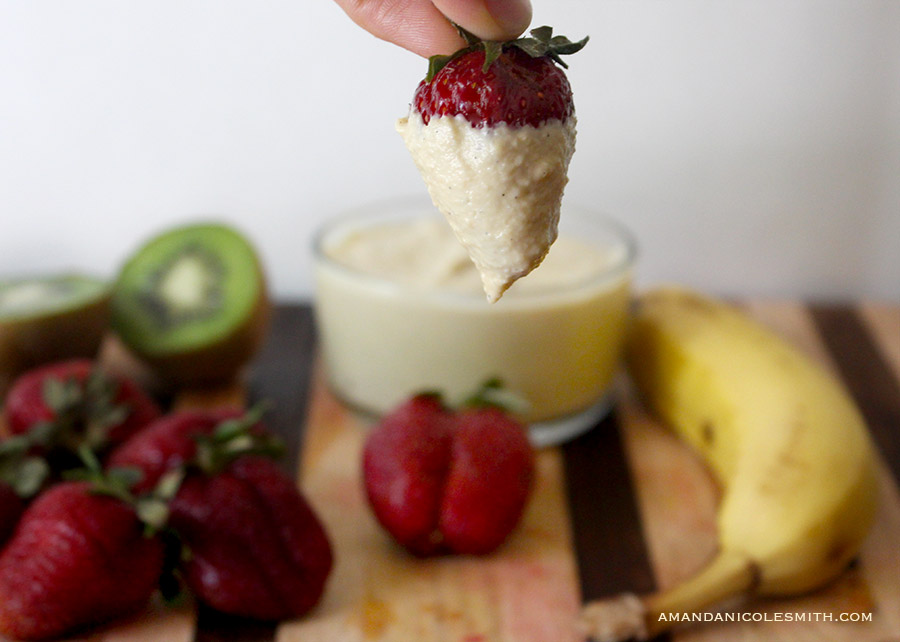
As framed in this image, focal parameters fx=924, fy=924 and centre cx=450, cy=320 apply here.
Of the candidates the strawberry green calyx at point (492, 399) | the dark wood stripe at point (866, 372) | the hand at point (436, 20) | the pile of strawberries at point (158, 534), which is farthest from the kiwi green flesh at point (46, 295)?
the dark wood stripe at point (866, 372)

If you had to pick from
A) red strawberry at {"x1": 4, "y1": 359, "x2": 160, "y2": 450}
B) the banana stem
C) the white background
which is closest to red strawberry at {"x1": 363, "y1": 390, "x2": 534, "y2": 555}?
the banana stem

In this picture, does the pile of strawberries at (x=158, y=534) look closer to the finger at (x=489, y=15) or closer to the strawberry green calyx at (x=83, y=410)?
the strawberry green calyx at (x=83, y=410)

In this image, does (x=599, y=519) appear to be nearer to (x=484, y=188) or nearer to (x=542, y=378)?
(x=542, y=378)

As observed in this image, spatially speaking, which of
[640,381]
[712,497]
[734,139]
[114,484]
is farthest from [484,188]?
[734,139]

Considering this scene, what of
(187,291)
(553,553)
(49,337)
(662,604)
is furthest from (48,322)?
(662,604)

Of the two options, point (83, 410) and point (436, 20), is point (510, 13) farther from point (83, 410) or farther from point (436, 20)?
point (83, 410)

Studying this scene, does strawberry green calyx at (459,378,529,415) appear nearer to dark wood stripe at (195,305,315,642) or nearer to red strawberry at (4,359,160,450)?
dark wood stripe at (195,305,315,642)
